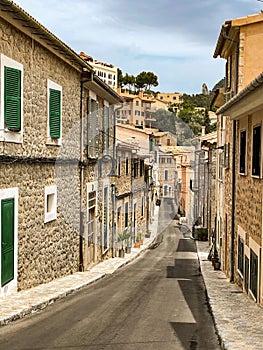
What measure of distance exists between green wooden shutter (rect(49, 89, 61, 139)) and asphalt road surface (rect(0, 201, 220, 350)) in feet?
13.8

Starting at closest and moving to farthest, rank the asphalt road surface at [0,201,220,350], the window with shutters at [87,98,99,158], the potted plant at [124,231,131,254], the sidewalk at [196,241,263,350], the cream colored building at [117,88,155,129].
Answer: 1. the asphalt road surface at [0,201,220,350]
2. the sidewalk at [196,241,263,350]
3. the window with shutters at [87,98,99,158]
4. the potted plant at [124,231,131,254]
5. the cream colored building at [117,88,155,129]

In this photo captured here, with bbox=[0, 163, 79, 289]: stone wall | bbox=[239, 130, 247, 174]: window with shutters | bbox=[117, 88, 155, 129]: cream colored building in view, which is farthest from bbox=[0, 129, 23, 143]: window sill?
bbox=[117, 88, 155, 129]: cream colored building

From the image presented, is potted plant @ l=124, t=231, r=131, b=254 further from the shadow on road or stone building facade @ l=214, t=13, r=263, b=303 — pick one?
stone building facade @ l=214, t=13, r=263, b=303

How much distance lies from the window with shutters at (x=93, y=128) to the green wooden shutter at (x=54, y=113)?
161 inches

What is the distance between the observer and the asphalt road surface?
335 inches

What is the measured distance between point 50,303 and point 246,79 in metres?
9.47

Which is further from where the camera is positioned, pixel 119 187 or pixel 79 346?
pixel 119 187

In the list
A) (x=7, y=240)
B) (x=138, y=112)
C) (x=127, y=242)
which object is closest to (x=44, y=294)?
(x=7, y=240)

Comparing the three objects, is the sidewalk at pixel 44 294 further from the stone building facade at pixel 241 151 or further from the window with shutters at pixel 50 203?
the stone building facade at pixel 241 151

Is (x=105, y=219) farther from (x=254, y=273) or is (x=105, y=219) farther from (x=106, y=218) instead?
(x=254, y=273)

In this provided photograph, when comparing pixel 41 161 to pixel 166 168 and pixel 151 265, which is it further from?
pixel 166 168

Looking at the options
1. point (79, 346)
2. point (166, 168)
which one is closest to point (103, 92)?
point (79, 346)

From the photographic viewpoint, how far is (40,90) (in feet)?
44.7

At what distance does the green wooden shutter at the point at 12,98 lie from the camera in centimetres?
1123
